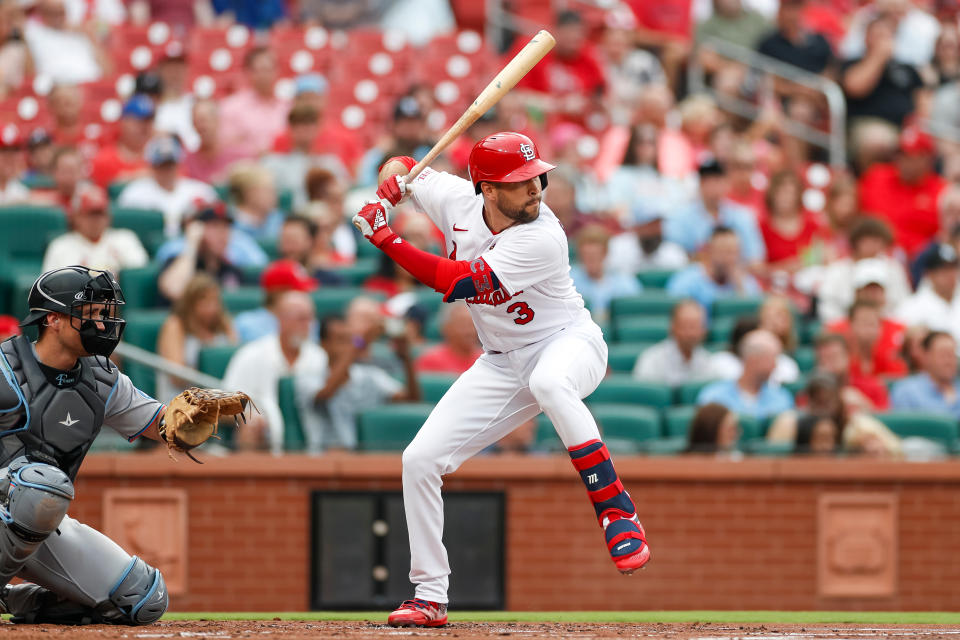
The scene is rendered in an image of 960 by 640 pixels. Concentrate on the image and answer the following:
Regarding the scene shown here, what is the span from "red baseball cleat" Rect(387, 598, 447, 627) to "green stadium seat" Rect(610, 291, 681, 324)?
156 inches

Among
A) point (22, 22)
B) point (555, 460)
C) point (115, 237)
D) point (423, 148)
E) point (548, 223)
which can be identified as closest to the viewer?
point (548, 223)

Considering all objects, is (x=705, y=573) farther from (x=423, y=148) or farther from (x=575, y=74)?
(x=575, y=74)

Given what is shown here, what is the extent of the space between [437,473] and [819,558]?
3.15 m

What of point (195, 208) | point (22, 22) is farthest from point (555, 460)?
point (22, 22)

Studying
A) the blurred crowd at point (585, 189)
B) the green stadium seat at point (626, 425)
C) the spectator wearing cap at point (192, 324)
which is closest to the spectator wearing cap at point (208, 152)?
the blurred crowd at point (585, 189)

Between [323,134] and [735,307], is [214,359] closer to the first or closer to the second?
[735,307]

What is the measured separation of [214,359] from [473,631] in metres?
3.19

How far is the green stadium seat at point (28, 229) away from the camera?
8.75 m

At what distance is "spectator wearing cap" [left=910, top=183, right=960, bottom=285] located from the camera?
999 cm

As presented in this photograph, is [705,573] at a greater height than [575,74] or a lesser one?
lesser

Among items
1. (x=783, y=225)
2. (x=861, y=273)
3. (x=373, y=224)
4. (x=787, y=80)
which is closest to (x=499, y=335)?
(x=373, y=224)

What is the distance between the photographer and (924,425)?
816 cm

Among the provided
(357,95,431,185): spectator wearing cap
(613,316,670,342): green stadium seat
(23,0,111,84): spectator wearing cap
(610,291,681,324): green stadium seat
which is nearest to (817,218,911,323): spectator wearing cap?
(610,291,681,324): green stadium seat

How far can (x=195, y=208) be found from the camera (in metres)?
9.08
